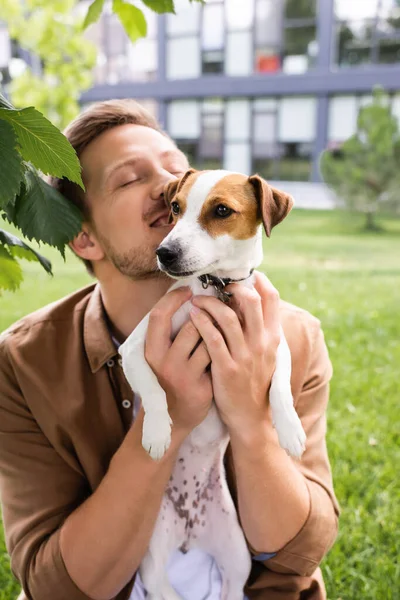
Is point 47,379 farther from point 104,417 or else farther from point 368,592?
point 368,592

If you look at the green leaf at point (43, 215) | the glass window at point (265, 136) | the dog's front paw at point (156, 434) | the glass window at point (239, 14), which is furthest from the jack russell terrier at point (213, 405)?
the glass window at point (265, 136)

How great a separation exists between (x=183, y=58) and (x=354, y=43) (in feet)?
15.6

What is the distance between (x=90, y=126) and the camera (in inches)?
77.2

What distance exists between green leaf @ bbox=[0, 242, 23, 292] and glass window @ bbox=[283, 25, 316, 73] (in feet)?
54.2

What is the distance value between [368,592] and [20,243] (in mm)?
1791

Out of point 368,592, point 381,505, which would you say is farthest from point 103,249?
point 381,505

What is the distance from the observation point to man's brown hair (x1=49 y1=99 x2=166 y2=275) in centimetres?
196

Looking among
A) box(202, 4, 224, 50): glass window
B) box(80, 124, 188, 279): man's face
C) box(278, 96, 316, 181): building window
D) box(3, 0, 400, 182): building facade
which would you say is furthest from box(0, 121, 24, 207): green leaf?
box(278, 96, 316, 181): building window

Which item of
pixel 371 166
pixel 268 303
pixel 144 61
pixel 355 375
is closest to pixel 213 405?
pixel 268 303

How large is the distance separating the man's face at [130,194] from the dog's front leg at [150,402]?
1.09ft

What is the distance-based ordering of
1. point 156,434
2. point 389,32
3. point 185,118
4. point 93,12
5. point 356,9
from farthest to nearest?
point 185,118 → point 389,32 → point 356,9 → point 156,434 → point 93,12

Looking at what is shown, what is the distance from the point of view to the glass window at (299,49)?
16.2 metres

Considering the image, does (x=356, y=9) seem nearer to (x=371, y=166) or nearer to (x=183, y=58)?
(x=183, y=58)

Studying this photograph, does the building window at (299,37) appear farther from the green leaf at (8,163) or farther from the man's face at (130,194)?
the green leaf at (8,163)
